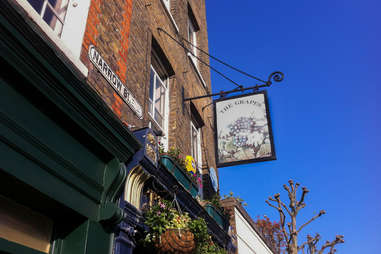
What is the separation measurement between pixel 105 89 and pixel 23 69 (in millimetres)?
1905

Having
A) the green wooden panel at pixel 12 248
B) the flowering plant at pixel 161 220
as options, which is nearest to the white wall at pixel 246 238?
the flowering plant at pixel 161 220

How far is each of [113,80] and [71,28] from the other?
96 centimetres

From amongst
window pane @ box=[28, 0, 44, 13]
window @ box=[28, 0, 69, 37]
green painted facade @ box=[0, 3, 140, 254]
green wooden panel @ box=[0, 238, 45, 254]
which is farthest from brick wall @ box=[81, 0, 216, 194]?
green wooden panel @ box=[0, 238, 45, 254]

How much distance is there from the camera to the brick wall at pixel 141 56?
533 cm

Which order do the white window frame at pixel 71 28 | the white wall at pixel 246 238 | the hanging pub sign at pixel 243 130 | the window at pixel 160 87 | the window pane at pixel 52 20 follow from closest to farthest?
the white window frame at pixel 71 28 < the window pane at pixel 52 20 < the window at pixel 160 87 < the hanging pub sign at pixel 243 130 < the white wall at pixel 246 238

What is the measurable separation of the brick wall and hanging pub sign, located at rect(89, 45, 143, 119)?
87 millimetres

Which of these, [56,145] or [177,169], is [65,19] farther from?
[177,169]

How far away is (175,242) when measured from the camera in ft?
16.2

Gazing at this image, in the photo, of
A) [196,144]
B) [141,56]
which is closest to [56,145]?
[141,56]

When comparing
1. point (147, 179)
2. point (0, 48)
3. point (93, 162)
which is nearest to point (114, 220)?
point (93, 162)

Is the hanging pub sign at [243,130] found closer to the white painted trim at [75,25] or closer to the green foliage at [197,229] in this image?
the green foliage at [197,229]

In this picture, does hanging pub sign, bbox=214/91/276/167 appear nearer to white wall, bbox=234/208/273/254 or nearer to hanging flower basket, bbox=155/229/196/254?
white wall, bbox=234/208/273/254

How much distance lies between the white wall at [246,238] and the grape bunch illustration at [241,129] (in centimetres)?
332

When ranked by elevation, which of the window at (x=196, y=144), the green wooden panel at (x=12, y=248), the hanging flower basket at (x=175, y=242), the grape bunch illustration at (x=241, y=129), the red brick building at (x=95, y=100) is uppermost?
the window at (x=196, y=144)
